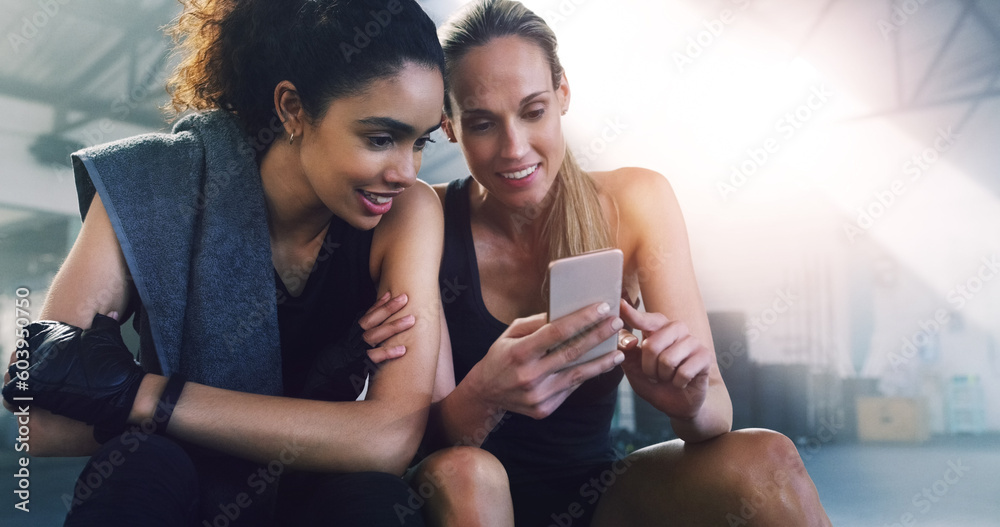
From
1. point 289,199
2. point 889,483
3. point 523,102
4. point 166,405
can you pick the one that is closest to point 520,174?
point 523,102

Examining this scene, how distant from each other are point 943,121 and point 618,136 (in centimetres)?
229

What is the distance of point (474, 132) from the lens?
4.03ft

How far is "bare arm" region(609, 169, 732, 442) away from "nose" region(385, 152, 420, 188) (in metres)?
0.41

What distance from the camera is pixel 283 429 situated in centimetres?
89

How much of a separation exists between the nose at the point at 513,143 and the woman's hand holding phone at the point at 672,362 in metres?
0.40

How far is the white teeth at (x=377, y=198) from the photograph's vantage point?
1.06 meters

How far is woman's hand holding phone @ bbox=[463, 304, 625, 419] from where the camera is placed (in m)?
0.81

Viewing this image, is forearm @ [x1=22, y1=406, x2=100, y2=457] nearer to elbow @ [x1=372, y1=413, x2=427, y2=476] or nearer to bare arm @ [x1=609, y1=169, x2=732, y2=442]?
elbow @ [x1=372, y1=413, x2=427, y2=476]

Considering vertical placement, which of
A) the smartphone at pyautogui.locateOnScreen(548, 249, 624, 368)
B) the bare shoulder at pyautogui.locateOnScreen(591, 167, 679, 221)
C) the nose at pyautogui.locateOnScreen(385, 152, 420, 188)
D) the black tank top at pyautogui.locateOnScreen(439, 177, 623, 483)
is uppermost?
the nose at pyautogui.locateOnScreen(385, 152, 420, 188)

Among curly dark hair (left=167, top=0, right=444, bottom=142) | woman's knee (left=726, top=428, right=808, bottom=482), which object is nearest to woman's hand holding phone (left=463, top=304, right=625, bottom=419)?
woman's knee (left=726, top=428, right=808, bottom=482)

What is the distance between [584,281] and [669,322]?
200 mm

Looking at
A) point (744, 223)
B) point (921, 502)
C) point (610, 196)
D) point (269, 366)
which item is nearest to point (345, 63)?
point (269, 366)

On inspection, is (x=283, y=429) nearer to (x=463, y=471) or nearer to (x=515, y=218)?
(x=463, y=471)

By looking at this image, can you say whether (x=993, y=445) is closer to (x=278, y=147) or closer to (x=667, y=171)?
(x=667, y=171)
